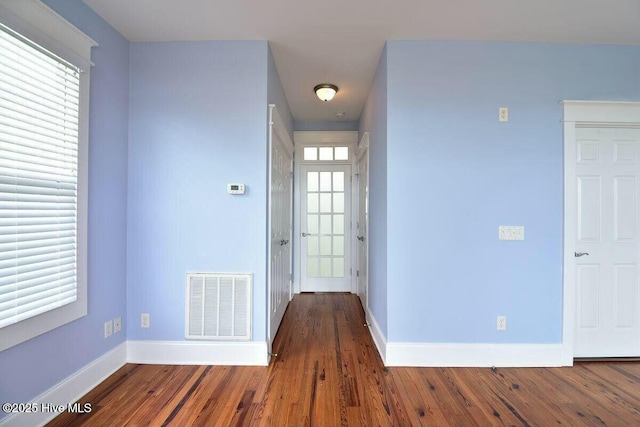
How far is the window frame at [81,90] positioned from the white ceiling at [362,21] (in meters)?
0.38

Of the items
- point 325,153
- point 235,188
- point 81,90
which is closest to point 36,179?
point 81,90

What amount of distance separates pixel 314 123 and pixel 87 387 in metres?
3.92

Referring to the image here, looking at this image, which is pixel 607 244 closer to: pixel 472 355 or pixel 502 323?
pixel 502 323

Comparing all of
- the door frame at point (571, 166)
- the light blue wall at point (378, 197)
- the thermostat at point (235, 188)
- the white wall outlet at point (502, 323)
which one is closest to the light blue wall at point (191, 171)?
the thermostat at point (235, 188)

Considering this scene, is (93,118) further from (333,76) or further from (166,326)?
(333,76)

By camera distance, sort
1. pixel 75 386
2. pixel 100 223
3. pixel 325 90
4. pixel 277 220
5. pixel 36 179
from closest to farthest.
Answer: pixel 36 179, pixel 75 386, pixel 100 223, pixel 277 220, pixel 325 90

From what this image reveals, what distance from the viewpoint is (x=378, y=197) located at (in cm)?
274

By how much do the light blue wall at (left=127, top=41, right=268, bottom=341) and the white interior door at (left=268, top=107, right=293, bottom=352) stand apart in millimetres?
215

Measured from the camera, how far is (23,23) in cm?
154

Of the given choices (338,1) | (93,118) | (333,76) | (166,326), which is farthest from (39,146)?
(333,76)

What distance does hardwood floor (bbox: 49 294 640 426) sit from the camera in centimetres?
170

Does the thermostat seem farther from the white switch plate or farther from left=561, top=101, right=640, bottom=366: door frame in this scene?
left=561, top=101, right=640, bottom=366: door frame

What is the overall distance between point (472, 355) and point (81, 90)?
346 centimetres

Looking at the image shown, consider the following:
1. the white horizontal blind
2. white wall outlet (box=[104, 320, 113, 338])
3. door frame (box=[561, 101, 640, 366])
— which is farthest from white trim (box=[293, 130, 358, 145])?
white wall outlet (box=[104, 320, 113, 338])
